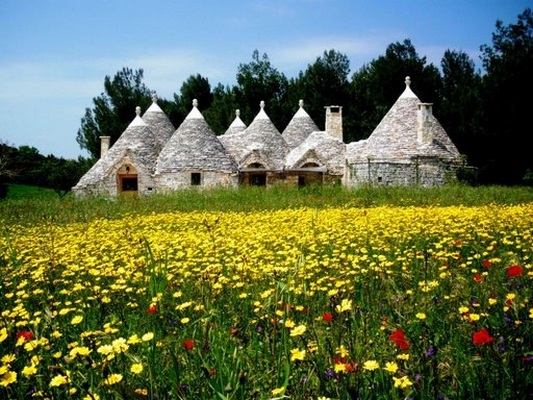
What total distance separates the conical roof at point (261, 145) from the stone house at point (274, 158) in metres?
0.06

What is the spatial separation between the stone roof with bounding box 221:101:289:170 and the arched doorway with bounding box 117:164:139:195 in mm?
6229

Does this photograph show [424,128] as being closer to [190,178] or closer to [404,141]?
[404,141]

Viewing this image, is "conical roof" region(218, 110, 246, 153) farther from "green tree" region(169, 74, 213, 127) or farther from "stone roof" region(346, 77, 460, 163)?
"green tree" region(169, 74, 213, 127)

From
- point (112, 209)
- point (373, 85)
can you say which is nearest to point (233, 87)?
point (373, 85)

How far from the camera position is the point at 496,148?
30750 millimetres

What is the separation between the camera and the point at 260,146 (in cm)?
3025

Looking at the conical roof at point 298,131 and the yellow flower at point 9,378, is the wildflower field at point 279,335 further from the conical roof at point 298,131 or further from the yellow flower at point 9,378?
the conical roof at point 298,131

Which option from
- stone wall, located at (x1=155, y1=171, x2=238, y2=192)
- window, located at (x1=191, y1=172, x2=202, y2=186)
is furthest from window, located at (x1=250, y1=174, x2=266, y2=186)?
window, located at (x1=191, y1=172, x2=202, y2=186)

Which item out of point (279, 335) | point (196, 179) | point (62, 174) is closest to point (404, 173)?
point (196, 179)

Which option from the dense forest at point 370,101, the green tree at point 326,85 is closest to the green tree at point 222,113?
the dense forest at point 370,101

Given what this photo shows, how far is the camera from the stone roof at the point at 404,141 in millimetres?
25062

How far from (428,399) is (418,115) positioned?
85.0ft

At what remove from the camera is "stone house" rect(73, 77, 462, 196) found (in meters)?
24.7

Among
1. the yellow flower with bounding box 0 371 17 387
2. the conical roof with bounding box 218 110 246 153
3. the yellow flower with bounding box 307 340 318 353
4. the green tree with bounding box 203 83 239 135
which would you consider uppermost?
the green tree with bounding box 203 83 239 135
